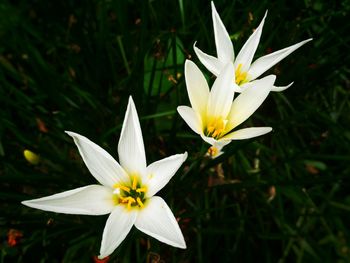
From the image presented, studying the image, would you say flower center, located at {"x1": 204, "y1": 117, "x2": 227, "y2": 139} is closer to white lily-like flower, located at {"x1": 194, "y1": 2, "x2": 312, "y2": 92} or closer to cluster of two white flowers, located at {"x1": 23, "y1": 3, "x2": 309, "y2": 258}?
cluster of two white flowers, located at {"x1": 23, "y1": 3, "x2": 309, "y2": 258}

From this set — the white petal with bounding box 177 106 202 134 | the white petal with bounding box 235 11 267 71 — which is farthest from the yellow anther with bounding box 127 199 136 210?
the white petal with bounding box 235 11 267 71

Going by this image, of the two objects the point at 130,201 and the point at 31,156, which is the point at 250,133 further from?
the point at 31,156

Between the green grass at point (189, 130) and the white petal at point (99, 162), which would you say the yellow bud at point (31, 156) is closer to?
the green grass at point (189, 130)

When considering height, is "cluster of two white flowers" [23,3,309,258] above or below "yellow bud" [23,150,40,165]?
below

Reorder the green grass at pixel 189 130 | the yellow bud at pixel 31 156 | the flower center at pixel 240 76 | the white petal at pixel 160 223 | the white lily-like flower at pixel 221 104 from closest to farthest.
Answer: the white petal at pixel 160 223 → the white lily-like flower at pixel 221 104 → the flower center at pixel 240 76 → the yellow bud at pixel 31 156 → the green grass at pixel 189 130

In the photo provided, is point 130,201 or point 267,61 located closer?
point 130,201

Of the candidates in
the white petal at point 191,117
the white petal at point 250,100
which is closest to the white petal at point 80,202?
the white petal at point 191,117

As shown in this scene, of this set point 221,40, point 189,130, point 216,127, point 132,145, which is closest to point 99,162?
point 132,145
